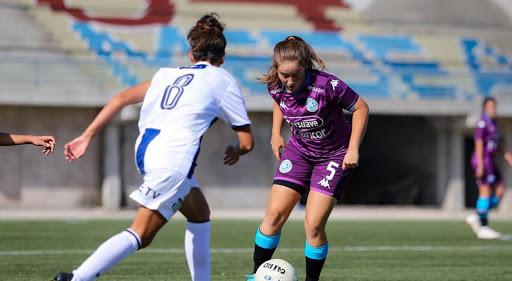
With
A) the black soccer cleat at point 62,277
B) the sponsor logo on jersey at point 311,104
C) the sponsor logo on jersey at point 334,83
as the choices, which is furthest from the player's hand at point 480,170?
the black soccer cleat at point 62,277

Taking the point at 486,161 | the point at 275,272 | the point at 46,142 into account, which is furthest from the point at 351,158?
the point at 486,161

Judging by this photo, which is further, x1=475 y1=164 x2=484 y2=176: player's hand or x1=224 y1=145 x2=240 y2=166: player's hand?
x1=475 y1=164 x2=484 y2=176: player's hand

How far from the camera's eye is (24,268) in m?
9.80

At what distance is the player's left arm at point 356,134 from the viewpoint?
7.36m

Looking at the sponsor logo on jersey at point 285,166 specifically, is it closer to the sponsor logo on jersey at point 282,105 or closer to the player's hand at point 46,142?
the sponsor logo on jersey at point 282,105

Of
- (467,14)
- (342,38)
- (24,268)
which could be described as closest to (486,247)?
(24,268)

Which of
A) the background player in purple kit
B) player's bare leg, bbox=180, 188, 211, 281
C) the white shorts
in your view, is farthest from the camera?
the background player in purple kit

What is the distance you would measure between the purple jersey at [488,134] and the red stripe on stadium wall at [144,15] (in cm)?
1612

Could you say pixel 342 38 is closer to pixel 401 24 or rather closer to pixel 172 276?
pixel 401 24

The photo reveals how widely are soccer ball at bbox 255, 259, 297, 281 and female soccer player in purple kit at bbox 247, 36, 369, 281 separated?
33cm

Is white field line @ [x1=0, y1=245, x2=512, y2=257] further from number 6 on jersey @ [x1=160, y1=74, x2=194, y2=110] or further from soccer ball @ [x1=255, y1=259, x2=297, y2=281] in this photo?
number 6 on jersey @ [x1=160, y1=74, x2=194, y2=110]

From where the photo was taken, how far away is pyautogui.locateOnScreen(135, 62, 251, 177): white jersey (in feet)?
20.4

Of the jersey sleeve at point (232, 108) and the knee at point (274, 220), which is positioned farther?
the knee at point (274, 220)

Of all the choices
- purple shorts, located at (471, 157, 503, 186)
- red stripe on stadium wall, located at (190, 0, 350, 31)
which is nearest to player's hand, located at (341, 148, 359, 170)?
purple shorts, located at (471, 157, 503, 186)
